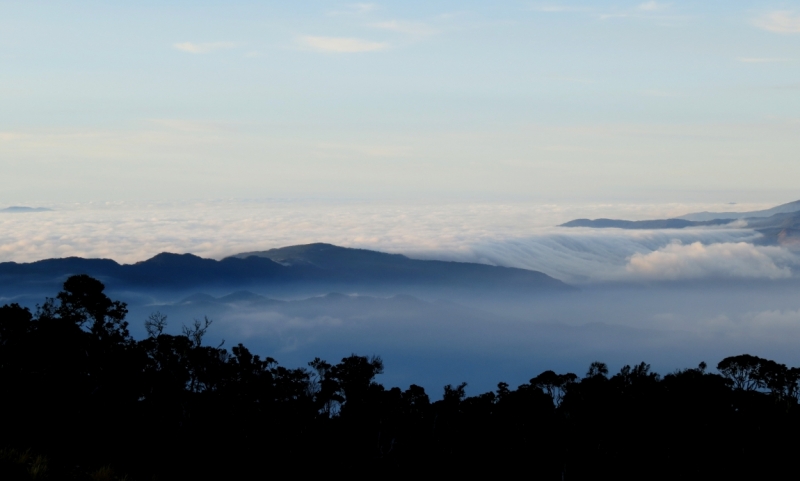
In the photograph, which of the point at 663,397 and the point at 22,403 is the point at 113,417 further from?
the point at 663,397

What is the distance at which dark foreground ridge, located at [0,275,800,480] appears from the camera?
165 feet

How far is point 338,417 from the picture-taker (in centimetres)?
7131

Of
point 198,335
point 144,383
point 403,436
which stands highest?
point 198,335

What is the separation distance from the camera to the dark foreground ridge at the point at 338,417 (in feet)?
165

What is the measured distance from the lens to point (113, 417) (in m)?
53.8

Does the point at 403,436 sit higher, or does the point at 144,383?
the point at 144,383

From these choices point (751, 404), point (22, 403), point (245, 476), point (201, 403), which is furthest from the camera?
point (751, 404)

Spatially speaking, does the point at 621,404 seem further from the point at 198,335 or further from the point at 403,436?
the point at 198,335

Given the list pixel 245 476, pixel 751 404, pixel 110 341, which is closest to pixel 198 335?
pixel 110 341

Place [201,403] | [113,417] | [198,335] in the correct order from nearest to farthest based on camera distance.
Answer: [113,417] < [198,335] < [201,403]

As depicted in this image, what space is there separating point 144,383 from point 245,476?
2570 cm

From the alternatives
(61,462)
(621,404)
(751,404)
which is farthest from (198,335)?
(751,404)

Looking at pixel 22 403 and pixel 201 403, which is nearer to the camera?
pixel 22 403

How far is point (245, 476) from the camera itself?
1598 inches
